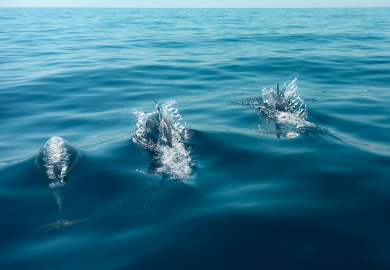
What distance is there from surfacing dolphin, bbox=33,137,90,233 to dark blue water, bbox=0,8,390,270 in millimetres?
148

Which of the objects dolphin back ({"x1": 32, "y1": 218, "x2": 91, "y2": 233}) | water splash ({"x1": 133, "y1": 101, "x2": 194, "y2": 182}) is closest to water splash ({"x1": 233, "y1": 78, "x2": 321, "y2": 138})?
water splash ({"x1": 133, "y1": 101, "x2": 194, "y2": 182})

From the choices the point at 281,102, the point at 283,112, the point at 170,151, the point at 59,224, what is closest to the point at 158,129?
the point at 170,151

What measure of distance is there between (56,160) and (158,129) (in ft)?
7.20

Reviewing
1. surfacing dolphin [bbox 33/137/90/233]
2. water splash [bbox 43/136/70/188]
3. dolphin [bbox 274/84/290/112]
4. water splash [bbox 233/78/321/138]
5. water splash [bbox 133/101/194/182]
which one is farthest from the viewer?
dolphin [bbox 274/84/290/112]

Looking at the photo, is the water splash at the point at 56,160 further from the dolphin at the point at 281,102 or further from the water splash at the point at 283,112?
the dolphin at the point at 281,102

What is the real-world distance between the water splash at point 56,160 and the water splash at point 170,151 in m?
1.55

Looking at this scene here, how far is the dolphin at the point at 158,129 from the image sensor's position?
6.73 m

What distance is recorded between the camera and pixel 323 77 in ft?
41.4

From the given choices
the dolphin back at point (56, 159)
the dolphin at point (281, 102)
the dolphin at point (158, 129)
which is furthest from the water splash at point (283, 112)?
the dolphin back at point (56, 159)

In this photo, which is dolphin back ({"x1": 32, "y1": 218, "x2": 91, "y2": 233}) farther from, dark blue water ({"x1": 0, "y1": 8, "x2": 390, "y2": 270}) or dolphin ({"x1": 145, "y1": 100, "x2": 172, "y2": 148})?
dolphin ({"x1": 145, "y1": 100, "x2": 172, "y2": 148})

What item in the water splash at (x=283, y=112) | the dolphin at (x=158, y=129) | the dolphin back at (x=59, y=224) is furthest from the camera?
the water splash at (x=283, y=112)

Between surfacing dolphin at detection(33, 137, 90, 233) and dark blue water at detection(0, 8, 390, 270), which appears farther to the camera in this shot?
surfacing dolphin at detection(33, 137, 90, 233)

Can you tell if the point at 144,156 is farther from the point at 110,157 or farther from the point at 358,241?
the point at 358,241

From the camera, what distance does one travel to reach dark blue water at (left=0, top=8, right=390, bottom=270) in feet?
12.3
